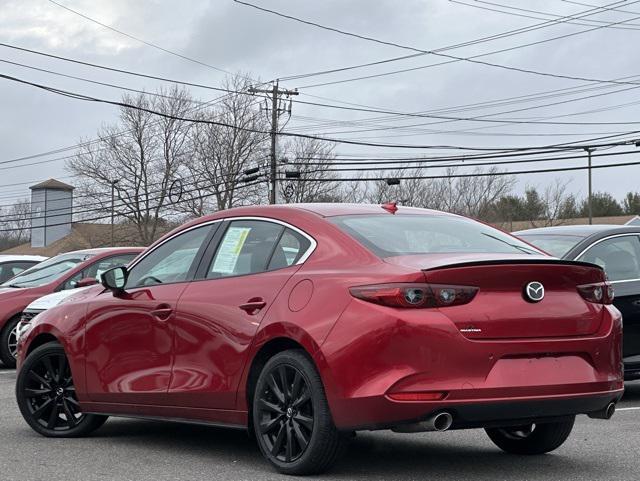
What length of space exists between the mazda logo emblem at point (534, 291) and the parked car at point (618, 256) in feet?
12.8

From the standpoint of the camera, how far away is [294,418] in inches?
214

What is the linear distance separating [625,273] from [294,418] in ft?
16.1

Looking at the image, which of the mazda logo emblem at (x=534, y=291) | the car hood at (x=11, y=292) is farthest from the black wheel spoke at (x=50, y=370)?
the car hood at (x=11, y=292)

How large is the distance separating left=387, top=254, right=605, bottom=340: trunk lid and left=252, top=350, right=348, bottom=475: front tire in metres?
0.79

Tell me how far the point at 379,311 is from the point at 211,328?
1333mm

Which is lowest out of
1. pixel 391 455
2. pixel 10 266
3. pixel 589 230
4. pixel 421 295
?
pixel 391 455

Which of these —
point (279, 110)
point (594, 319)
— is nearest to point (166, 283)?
point (594, 319)

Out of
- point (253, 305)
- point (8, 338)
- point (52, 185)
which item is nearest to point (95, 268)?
point (8, 338)

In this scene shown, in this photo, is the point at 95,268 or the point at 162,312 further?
the point at 95,268

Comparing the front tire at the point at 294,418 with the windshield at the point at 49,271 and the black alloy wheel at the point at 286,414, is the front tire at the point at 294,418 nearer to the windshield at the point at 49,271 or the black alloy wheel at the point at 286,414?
the black alloy wheel at the point at 286,414

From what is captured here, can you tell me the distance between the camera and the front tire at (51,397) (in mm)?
7164

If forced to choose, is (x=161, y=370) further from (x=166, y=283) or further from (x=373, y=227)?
(x=373, y=227)

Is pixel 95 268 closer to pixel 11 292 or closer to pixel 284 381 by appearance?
pixel 11 292

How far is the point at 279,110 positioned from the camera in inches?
1950
